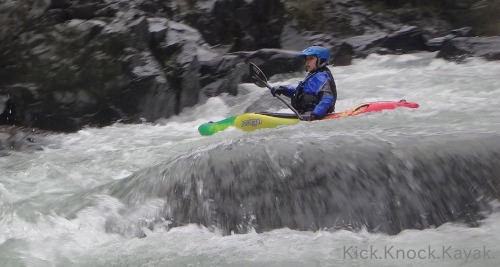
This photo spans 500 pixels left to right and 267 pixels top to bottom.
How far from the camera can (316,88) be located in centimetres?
794

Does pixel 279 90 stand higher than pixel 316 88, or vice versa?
pixel 316 88

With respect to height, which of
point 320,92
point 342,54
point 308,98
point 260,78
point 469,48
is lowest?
point 342,54

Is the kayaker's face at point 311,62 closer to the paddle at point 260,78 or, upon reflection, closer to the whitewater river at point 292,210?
the paddle at point 260,78

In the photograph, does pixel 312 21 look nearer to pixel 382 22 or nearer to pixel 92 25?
→ pixel 382 22

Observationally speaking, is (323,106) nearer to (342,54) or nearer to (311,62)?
(311,62)

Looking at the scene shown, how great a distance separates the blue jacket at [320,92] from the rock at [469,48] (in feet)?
14.8

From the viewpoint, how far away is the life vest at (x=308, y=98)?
791 cm

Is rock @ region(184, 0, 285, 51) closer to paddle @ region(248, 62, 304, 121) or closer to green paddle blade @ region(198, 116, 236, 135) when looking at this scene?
paddle @ region(248, 62, 304, 121)

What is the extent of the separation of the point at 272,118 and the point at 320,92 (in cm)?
70

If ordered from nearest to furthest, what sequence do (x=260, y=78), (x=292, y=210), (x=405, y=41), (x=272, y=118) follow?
(x=292, y=210), (x=272, y=118), (x=260, y=78), (x=405, y=41)

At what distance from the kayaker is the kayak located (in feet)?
0.68

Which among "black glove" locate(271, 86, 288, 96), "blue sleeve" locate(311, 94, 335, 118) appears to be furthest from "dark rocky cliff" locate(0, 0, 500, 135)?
"blue sleeve" locate(311, 94, 335, 118)

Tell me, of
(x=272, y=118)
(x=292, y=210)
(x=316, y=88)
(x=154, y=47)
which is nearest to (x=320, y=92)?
(x=316, y=88)

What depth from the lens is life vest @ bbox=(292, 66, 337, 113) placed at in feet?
25.9
